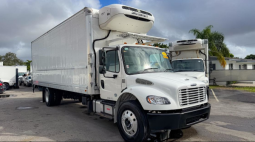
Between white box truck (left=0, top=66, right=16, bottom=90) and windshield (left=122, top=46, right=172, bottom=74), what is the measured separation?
20.7 metres

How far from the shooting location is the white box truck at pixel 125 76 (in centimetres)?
406

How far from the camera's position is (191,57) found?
1162 centimetres

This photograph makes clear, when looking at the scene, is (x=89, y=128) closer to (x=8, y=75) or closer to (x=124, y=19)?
(x=124, y=19)

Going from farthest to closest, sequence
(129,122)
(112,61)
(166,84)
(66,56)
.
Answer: (66,56) → (112,61) → (129,122) → (166,84)

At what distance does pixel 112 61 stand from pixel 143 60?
34.7 inches

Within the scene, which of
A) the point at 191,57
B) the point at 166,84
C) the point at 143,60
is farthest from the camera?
the point at 191,57

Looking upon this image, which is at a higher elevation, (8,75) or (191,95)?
(8,75)

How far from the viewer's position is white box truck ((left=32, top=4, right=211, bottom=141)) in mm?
4059

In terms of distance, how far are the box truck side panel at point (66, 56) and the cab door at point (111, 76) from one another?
62 cm

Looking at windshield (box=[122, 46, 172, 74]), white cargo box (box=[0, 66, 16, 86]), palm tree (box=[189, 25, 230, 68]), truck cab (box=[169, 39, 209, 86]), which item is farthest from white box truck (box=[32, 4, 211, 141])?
palm tree (box=[189, 25, 230, 68])

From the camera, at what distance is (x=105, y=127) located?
6027 mm

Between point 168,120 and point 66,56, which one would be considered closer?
point 168,120

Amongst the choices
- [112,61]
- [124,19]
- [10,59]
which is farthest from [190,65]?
→ [10,59]

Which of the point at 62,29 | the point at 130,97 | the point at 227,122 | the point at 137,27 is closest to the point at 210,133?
the point at 227,122
